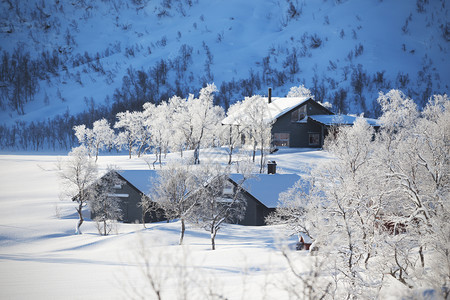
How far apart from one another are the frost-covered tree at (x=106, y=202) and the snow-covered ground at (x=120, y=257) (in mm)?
1004

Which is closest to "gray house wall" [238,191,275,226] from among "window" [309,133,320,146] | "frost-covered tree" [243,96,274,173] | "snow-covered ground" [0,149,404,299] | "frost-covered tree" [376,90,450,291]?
"snow-covered ground" [0,149,404,299]

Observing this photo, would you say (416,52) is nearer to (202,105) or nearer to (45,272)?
(202,105)

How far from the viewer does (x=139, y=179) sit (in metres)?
33.1

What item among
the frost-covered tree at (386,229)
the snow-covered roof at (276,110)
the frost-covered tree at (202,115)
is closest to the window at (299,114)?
the snow-covered roof at (276,110)

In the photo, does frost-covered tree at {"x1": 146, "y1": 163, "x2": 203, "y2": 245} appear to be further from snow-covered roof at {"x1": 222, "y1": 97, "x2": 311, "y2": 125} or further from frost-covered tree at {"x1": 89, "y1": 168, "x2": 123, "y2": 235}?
snow-covered roof at {"x1": 222, "y1": 97, "x2": 311, "y2": 125}

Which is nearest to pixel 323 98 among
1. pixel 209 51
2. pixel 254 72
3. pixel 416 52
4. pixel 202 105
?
pixel 254 72

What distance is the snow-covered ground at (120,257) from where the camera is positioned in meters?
7.96

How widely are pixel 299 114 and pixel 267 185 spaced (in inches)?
959

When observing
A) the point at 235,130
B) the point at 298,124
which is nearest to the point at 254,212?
the point at 235,130

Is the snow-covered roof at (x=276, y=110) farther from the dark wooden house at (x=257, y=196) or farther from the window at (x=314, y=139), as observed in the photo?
the dark wooden house at (x=257, y=196)

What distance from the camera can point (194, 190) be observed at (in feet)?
84.7

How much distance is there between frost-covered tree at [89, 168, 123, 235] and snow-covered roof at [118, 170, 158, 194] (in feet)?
3.61

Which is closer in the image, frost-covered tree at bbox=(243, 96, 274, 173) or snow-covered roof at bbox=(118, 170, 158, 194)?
snow-covered roof at bbox=(118, 170, 158, 194)

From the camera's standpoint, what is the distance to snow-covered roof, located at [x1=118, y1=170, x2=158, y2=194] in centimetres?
3228
